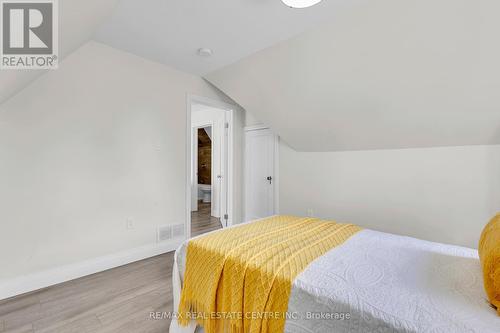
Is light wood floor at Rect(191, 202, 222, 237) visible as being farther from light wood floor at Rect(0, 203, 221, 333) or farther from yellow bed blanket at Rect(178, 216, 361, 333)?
yellow bed blanket at Rect(178, 216, 361, 333)

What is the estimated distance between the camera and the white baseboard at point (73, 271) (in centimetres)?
201

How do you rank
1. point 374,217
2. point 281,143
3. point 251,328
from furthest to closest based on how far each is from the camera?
point 281,143 < point 374,217 < point 251,328

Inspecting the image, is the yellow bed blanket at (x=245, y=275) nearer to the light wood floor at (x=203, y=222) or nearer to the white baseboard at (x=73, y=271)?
the white baseboard at (x=73, y=271)

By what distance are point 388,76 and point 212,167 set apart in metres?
3.89

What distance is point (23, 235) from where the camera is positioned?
208 centimetres

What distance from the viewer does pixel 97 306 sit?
1.85 meters

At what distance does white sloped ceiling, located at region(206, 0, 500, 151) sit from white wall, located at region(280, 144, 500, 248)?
158mm

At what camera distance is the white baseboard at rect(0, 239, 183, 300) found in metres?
2.01

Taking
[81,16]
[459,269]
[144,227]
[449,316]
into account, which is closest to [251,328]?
[449,316]

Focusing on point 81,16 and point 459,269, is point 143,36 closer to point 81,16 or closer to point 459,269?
point 81,16

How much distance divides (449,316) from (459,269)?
52 centimetres

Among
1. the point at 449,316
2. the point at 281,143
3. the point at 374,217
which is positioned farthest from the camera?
the point at 281,143

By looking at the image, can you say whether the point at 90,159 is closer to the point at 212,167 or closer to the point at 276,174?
the point at 276,174

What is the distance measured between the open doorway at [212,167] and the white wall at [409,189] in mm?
1420
